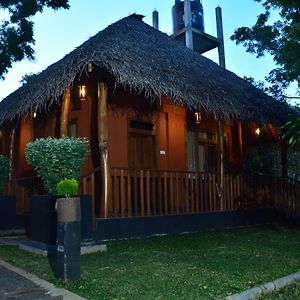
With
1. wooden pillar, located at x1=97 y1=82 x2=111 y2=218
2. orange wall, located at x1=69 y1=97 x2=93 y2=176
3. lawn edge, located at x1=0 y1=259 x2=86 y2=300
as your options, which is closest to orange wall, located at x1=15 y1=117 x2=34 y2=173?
orange wall, located at x1=69 y1=97 x2=93 y2=176

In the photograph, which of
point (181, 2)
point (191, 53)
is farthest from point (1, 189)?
point (181, 2)

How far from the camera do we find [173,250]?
7305 mm

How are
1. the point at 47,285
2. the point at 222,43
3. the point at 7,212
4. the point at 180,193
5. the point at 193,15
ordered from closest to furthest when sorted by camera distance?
the point at 47,285, the point at 180,193, the point at 7,212, the point at 193,15, the point at 222,43

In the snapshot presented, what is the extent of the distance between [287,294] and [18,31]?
16941 millimetres

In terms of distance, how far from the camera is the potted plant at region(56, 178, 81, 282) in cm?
508

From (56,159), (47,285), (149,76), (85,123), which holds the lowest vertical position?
(47,285)

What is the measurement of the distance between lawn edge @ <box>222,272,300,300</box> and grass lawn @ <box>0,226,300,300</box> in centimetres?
13

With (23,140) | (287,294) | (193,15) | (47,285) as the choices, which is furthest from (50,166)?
(193,15)

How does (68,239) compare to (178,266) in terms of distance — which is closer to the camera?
(68,239)

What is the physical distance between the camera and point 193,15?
20.7 meters

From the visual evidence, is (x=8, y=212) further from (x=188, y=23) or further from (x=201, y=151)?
(x=188, y=23)

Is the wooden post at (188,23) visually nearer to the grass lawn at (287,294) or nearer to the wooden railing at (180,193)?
the wooden railing at (180,193)

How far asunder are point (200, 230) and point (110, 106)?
406 cm

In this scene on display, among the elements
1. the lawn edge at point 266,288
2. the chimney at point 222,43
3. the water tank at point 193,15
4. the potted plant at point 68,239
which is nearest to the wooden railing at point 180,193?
the potted plant at point 68,239
